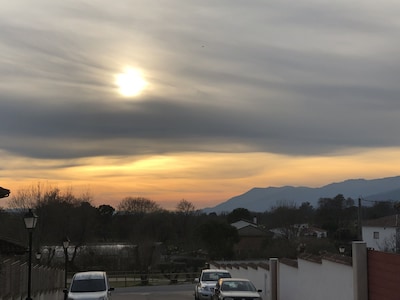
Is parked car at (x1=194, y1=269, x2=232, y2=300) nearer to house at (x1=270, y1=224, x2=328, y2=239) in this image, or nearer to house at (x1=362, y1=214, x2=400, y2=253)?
house at (x1=362, y1=214, x2=400, y2=253)

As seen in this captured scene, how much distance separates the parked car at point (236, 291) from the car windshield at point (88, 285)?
4.75 metres

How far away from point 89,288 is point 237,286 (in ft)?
19.7

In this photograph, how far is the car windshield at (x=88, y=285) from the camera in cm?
2277

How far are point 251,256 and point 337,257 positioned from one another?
51523mm

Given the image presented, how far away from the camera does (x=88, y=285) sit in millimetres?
22984

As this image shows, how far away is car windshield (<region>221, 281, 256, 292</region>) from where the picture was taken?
76.0 feet

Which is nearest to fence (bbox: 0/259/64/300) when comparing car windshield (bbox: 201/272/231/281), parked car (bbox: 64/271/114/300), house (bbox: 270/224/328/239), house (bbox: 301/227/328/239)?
parked car (bbox: 64/271/114/300)

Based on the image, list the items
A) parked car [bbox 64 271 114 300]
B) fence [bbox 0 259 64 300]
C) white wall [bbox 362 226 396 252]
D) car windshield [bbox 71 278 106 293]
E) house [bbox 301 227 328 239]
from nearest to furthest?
fence [bbox 0 259 64 300]
parked car [bbox 64 271 114 300]
car windshield [bbox 71 278 106 293]
white wall [bbox 362 226 396 252]
house [bbox 301 227 328 239]

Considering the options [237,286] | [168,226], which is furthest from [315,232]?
[237,286]

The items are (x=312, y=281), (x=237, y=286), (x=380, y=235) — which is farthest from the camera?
(x=380, y=235)

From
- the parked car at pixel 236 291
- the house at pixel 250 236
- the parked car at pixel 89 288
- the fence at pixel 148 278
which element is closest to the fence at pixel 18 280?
the parked car at pixel 89 288

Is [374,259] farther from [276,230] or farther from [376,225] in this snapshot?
[276,230]

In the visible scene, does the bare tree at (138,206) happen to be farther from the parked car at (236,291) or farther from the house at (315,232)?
the parked car at (236,291)

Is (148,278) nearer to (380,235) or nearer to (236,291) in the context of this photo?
(380,235)
